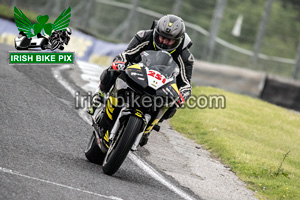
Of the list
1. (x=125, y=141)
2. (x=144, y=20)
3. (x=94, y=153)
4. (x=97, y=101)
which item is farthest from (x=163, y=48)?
(x=144, y=20)

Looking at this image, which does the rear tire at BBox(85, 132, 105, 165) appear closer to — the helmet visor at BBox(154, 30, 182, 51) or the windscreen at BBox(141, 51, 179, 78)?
the windscreen at BBox(141, 51, 179, 78)

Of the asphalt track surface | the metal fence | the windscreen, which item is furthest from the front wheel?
the metal fence

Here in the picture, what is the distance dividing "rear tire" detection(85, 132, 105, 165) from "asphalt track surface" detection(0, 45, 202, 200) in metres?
0.09

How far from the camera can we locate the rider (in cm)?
677

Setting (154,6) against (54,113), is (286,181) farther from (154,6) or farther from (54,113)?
(154,6)

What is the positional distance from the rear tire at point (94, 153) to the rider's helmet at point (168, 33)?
1.44 metres

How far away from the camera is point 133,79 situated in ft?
20.6

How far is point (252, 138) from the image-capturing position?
1107 cm

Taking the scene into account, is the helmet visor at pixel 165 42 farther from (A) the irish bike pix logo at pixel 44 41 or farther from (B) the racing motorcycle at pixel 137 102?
(A) the irish bike pix logo at pixel 44 41

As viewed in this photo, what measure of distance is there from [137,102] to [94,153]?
47.7 inches

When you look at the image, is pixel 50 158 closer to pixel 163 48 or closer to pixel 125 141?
pixel 125 141

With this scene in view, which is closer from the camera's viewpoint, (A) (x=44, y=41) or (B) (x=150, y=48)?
(B) (x=150, y=48)

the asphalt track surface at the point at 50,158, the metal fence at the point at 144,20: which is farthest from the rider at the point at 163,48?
the metal fence at the point at 144,20

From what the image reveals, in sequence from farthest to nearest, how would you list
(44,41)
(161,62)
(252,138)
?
(44,41) → (252,138) → (161,62)
